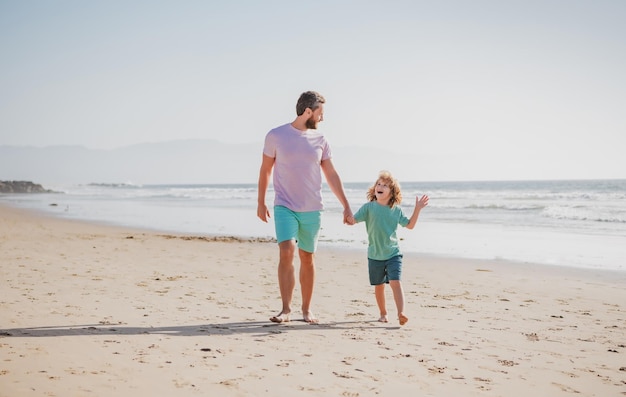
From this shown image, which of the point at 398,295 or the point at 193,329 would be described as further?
the point at 398,295

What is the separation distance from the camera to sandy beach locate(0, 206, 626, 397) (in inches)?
139

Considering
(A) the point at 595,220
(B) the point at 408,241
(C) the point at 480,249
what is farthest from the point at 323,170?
(A) the point at 595,220

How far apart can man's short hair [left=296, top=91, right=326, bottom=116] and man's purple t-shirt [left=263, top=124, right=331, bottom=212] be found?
0.63 ft

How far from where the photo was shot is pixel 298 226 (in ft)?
17.3

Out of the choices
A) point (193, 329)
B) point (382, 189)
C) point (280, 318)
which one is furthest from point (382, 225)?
point (193, 329)

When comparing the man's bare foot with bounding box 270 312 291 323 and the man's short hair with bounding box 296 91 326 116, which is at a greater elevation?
the man's short hair with bounding box 296 91 326 116

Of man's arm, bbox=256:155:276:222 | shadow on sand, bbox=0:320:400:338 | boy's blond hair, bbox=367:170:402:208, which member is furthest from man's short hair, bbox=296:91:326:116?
shadow on sand, bbox=0:320:400:338

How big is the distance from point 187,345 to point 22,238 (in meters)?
9.68

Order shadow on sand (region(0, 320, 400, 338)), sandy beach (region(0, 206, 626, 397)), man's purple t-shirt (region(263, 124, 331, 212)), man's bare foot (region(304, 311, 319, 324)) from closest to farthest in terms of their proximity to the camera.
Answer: sandy beach (region(0, 206, 626, 397)) → shadow on sand (region(0, 320, 400, 338)) → man's purple t-shirt (region(263, 124, 331, 212)) → man's bare foot (region(304, 311, 319, 324))

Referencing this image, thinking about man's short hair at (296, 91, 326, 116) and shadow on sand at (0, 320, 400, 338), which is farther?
man's short hair at (296, 91, 326, 116)

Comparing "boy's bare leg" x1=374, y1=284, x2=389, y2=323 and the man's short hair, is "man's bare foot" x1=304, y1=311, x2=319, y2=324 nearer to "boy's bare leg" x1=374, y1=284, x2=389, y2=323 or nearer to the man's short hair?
"boy's bare leg" x1=374, y1=284, x2=389, y2=323

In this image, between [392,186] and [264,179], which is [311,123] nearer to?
[264,179]

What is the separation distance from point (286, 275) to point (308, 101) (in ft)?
5.44

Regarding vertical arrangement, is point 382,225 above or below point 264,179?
below
